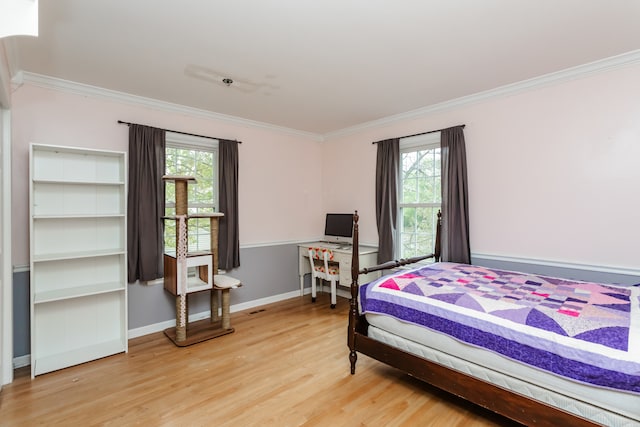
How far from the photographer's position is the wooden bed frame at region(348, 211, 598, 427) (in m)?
1.61

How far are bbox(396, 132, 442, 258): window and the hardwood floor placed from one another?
1600 mm

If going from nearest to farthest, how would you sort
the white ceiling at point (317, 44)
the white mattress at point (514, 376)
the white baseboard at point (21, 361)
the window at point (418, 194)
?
the white mattress at point (514, 376), the white ceiling at point (317, 44), the white baseboard at point (21, 361), the window at point (418, 194)

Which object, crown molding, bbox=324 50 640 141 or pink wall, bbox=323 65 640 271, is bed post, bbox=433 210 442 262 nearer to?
pink wall, bbox=323 65 640 271

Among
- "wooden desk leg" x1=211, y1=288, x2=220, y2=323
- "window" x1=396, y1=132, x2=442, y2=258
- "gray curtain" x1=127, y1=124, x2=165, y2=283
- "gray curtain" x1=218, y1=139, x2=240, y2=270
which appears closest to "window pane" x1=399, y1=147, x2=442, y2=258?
"window" x1=396, y1=132, x2=442, y2=258

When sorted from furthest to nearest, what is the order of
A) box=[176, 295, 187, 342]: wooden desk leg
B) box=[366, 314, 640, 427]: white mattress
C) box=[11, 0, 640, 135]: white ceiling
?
box=[176, 295, 187, 342]: wooden desk leg → box=[11, 0, 640, 135]: white ceiling → box=[366, 314, 640, 427]: white mattress

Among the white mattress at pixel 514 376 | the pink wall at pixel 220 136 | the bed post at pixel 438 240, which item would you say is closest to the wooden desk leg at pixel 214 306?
the pink wall at pixel 220 136

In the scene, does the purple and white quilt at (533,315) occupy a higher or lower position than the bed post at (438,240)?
lower

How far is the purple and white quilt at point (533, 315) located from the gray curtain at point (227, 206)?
1961 mm

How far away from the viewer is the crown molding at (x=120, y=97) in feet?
9.00

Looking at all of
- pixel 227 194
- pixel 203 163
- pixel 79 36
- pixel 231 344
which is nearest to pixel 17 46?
pixel 79 36

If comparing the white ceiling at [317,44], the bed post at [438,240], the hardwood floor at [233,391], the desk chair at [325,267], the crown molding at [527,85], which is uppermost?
the white ceiling at [317,44]

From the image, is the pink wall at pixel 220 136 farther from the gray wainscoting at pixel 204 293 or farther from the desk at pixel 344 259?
the desk at pixel 344 259

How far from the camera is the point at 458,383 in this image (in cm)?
193

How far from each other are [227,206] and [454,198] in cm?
259
